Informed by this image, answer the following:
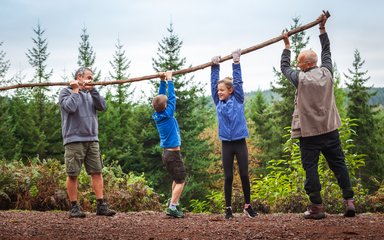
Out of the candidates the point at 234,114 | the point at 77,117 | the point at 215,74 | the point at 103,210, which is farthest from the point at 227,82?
the point at 103,210

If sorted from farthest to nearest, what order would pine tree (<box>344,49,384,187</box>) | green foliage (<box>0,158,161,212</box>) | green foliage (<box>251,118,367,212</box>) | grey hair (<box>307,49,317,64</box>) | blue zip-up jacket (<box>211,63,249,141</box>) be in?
pine tree (<box>344,49,384,187</box>) < green foliage (<box>0,158,161,212</box>) < green foliage (<box>251,118,367,212</box>) < blue zip-up jacket (<box>211,63,249,141</box>) < grey hair (<box>307,49,317,64</box>)

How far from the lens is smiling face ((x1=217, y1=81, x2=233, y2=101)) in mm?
6762

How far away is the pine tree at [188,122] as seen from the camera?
30547 millimetres

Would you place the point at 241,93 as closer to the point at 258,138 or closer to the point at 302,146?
the point at 302,146

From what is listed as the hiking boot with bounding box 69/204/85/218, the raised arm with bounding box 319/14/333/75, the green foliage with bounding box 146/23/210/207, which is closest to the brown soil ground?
the hiking boot with bounding box 69/204/85/218

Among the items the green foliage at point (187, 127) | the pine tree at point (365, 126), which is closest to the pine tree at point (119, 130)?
the green foliage at point (187, 127)

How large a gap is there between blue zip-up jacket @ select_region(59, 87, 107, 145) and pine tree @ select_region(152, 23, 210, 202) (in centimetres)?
2233

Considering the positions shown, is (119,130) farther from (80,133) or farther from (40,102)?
(80,133)

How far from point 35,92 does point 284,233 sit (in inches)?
1199

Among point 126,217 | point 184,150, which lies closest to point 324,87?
point 126,217

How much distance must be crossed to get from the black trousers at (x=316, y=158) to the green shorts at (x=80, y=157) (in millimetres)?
3287

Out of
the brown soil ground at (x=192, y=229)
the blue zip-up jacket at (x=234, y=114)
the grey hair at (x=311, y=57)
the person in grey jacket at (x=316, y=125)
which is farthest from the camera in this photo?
the blue zip-up jacket at (x=234, y=114)

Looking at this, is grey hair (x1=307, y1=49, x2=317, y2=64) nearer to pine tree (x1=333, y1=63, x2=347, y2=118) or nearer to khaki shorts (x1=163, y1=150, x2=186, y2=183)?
khaki shorts (x1=163, y1=150, x2=186, y2=183)

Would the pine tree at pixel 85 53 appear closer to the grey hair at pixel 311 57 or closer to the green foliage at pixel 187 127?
the green foliage at pixel 187 127
